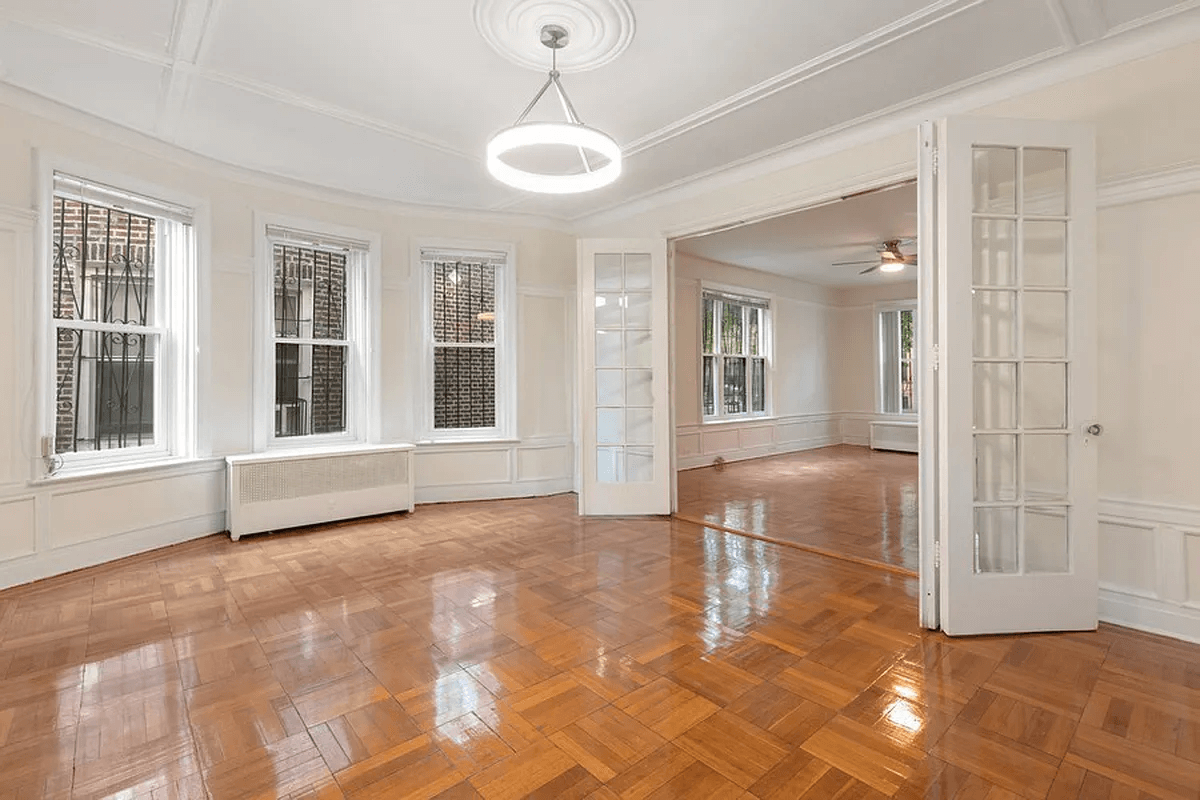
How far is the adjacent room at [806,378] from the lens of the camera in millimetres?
4918

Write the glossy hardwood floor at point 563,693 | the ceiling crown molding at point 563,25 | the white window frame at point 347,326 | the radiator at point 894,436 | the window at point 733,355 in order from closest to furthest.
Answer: the glossy hardwood floor at point 563,693 < the ceiling crown molding at point 563,25 < the white window frame at point 347,326 < the window at point 733,355 < the radiator at point 894,436

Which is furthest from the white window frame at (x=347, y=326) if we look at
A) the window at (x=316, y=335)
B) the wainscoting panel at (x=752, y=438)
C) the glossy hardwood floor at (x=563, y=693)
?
the wainscoting panel at (x=752, y=438)

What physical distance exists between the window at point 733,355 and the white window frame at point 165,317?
222 inches

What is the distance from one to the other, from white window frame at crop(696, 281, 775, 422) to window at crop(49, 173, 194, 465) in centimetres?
560

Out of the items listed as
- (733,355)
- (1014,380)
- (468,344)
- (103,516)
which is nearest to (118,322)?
(103,516)

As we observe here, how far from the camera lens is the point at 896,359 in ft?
31.0

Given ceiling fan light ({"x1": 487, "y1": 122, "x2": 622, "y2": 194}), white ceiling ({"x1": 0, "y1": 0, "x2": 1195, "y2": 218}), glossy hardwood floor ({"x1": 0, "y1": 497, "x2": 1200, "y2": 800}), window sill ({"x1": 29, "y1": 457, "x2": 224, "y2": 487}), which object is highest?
white ceiling ({"x1": 0, "y1": 0, "x2": 1195, "y2": 218})

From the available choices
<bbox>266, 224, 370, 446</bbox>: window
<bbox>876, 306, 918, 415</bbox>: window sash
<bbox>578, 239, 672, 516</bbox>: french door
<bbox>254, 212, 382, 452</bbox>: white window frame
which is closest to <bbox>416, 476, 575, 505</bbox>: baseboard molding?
<bbox>254, 212, 382, 452</bbox>: white window frame

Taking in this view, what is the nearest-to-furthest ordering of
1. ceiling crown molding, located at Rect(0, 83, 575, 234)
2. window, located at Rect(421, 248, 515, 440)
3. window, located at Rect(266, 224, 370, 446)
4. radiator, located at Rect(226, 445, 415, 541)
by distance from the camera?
ceiling crown molding, located at Rect(0, 83, 575, 234) → radiator, located at Rect(226, 445, 415, 541) → window, located at Rect(266, 224, 370, 446) → window, located at Rect(421, 248, 515, 440)

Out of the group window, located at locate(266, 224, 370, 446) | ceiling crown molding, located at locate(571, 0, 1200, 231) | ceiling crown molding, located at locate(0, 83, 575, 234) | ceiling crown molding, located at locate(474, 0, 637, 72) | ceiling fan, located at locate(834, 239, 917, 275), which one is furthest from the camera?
ceiling fan, located at locate(834, 239, 917, 275)

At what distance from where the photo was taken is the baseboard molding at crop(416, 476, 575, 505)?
530 cm

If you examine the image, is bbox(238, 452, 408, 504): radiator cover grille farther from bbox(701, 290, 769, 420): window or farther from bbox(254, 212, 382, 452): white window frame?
bbox(701, 290, 769, 420): window

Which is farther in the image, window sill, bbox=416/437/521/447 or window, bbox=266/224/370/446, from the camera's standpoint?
window sill, bbox=416/437/521/447

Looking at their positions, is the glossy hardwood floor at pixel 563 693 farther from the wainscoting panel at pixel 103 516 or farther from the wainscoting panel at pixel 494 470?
the wainscoting panel at pixel 494 470
